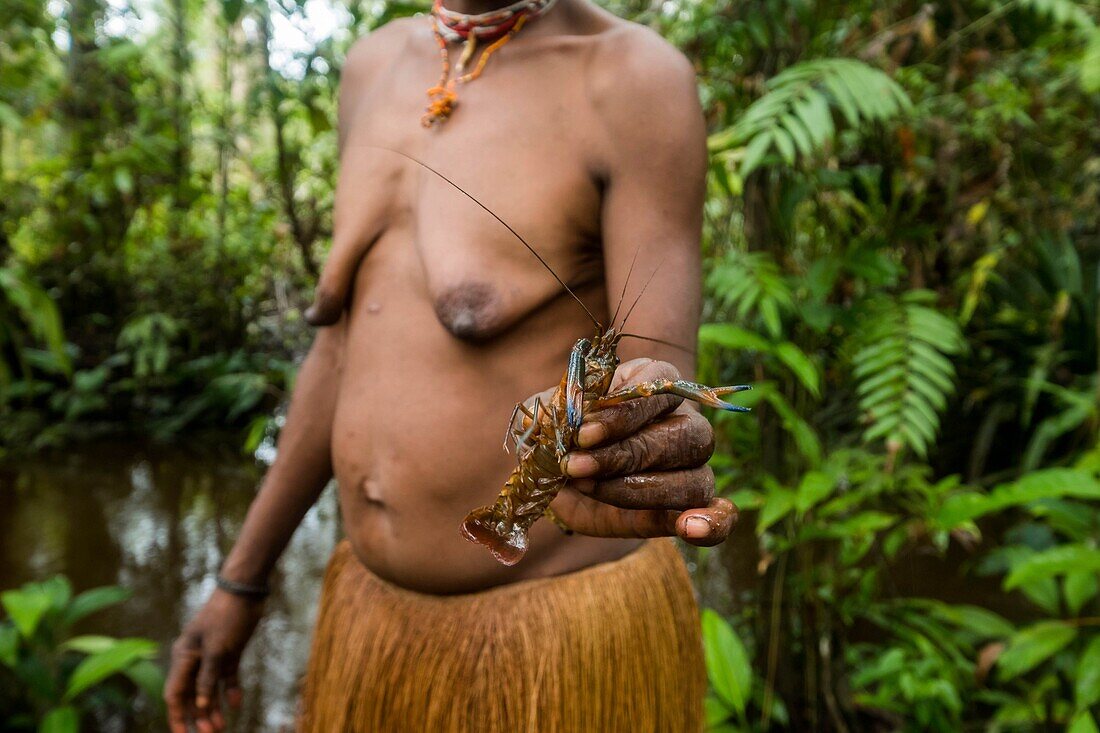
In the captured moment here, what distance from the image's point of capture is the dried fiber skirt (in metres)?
1.12

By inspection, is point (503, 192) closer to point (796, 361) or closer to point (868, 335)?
point (796, 361)

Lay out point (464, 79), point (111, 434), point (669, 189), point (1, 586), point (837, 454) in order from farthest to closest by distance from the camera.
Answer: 1. point (111, 434)
2. point (1, 586)
3. point (837, 454)
4. point (464, 79)
5. point (669, 189)

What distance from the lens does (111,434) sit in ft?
18.1

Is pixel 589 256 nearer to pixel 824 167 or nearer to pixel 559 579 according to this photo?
pixel 559 579

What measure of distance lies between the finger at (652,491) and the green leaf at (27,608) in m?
1.93

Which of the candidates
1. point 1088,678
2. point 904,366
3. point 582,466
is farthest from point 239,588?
point 1088,678

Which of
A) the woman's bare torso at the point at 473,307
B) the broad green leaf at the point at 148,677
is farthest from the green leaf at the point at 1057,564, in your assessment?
the broad green leaf at the point at 148,677

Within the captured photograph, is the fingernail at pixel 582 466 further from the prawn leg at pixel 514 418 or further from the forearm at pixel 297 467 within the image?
the forearm at pixel 297 467

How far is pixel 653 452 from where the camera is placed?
0.79m

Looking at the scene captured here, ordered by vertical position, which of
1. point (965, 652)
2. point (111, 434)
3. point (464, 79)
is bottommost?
point (111, 434)

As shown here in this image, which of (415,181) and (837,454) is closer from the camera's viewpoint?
(415,181)

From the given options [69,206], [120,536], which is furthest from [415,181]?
[69,206]

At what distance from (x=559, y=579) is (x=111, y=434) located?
5.23m

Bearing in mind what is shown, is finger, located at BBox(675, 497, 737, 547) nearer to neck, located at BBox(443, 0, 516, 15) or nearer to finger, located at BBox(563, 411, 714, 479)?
finger, located at BBox(563, 411, 714, 479)
